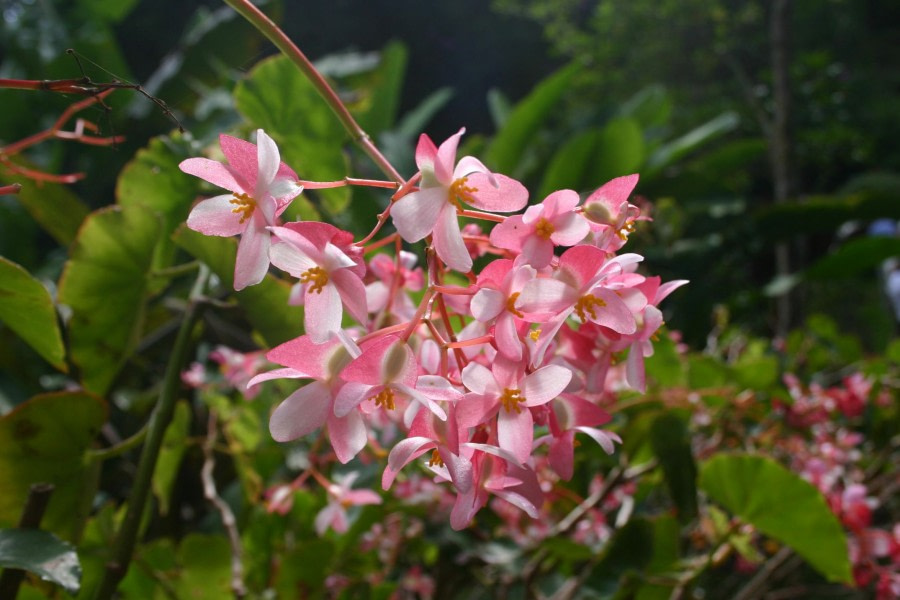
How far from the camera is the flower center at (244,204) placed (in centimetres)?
28

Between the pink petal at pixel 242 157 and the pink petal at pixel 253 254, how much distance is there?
0.05 feet

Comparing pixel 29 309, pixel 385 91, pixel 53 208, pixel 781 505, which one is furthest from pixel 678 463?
pixel 385 91

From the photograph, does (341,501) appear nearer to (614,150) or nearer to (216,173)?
(216,173)

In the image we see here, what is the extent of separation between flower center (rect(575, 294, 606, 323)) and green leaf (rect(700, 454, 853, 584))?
374mm

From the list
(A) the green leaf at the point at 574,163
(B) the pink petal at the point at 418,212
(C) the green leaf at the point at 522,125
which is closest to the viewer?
(B) the pink petal at the point at 418,212

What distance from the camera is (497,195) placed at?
29 centimetres

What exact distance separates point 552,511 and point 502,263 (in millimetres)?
682

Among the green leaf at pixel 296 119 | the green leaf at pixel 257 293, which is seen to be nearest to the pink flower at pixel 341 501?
the green leaf at pixel 257 293

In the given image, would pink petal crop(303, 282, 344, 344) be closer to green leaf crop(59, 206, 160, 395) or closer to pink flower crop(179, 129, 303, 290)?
pink flower crop(179, 129, 303, 290)

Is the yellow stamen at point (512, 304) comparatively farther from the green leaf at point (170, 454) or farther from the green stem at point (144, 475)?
the green leaf at point (170, 454)

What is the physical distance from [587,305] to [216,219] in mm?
155

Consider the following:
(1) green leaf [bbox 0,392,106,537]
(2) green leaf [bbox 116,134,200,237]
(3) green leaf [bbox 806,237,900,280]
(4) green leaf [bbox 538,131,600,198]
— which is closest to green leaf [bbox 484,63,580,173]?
(4) green leaf [bbox 538,131,600,198]

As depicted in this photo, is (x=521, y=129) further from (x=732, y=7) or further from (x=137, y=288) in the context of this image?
(x=732, y=7)

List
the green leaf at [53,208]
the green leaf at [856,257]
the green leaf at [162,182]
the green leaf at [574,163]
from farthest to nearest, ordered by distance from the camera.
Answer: the green leaf at [856,257] → the green leaf at [574,163] → the green leaf at [53,208] → the green leaf at [162,182]
